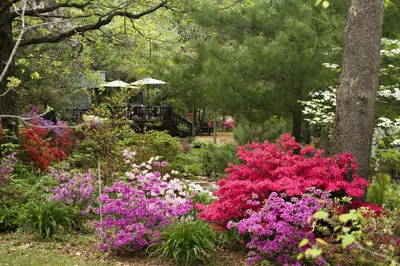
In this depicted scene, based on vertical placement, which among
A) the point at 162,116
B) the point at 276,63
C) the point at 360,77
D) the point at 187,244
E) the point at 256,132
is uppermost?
the point at 276,63

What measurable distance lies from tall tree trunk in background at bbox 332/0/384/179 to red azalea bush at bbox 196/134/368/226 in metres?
0.23

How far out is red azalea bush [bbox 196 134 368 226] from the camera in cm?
480

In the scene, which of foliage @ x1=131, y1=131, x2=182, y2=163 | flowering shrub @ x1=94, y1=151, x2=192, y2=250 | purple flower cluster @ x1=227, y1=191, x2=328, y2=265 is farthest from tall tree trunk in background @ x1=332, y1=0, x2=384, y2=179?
foliage @ x1=131, y1=131, x2=182, y2=163

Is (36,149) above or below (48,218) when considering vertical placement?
above

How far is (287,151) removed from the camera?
18.4ft

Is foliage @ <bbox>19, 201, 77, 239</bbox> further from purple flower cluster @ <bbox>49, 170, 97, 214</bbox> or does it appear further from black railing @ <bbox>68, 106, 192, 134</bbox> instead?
black railing @ <bbox>68, 106, 192, 134</bbox>

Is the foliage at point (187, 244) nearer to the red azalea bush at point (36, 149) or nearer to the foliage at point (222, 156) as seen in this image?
the foliage at point (222, 156)

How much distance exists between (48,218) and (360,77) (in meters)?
4.20

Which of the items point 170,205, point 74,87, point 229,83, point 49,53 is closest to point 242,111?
point 229,83

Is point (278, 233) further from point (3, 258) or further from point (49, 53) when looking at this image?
point (49, 53)

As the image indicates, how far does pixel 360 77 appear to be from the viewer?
17.4ft

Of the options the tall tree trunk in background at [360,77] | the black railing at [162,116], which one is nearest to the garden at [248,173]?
the tall tree trunk in background at [360,77]

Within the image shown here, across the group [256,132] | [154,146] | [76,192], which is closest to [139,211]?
[76,192]

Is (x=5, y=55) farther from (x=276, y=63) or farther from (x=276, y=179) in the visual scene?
(x=276, y=179)
